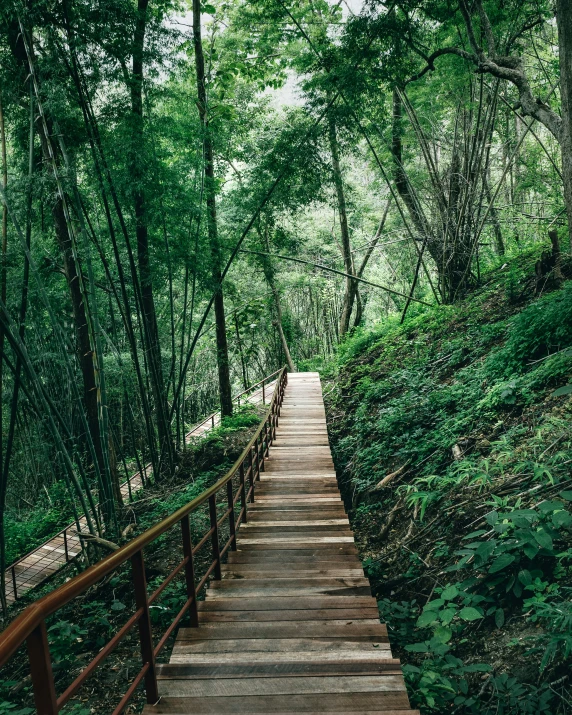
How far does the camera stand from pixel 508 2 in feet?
17.7

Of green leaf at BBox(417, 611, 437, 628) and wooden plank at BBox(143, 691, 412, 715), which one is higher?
wooden plank at BBox(143, 691, 412, 715)

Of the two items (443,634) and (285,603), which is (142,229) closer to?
(285,603)

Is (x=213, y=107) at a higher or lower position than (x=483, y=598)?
higher

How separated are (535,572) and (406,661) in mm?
915

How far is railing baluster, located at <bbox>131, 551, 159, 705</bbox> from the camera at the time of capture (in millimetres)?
1722

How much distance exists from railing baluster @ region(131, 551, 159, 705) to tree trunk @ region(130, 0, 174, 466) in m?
4.33

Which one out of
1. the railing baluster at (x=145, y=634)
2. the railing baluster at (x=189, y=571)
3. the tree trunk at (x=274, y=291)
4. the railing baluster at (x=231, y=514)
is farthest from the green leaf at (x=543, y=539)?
the tree trunk at (x=274, y=291)

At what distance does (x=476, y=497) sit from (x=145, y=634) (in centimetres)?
245

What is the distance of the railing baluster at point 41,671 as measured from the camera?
3.59ft

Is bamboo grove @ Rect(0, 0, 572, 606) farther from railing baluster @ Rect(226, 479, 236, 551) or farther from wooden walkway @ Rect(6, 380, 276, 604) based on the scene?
railing baluster @ Rect(226, 479, 236, 551)

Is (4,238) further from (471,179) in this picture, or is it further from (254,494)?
(471,179)

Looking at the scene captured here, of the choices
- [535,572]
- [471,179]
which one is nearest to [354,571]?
[535,572]

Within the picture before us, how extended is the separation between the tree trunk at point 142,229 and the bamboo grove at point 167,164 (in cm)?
3

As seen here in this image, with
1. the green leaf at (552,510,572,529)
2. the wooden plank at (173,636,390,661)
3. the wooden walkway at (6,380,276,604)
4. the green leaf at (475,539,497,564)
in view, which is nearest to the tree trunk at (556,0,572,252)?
the green leaf at (552,510,572,529)
